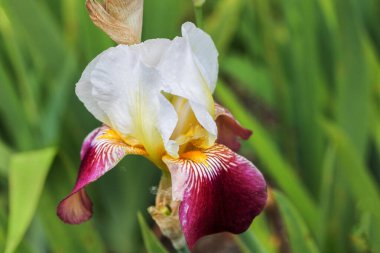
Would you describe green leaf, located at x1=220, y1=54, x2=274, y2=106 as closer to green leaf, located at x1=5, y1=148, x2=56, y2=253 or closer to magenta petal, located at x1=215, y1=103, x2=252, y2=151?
green leaf, located at x1=5, y1=148, x2=56, y2=253

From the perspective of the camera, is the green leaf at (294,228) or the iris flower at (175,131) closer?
the iris flower at (175,131)

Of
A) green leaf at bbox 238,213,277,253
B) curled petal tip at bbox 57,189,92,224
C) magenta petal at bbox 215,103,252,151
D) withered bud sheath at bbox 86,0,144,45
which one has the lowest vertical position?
green leaf at bbox 238,213,277,253

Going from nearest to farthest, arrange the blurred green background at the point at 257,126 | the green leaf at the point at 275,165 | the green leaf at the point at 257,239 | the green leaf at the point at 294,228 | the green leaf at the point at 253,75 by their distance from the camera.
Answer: the green leaf at the point at 257,239 < the green leaf at the point at 294,228 < the blurred green background at the point at 257,126 < the green leaf at the point at 275,165 < the green leaf at the point at 253,75

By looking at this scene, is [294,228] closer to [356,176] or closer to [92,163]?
[356,176]

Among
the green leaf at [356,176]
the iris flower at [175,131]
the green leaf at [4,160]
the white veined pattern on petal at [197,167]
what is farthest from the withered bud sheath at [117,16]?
the green leaf at [4,160]

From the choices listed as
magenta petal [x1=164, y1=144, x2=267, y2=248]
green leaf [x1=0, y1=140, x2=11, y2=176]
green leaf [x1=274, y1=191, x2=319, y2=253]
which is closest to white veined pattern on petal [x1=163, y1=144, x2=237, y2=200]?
magenta petal [x1=164, y1=144, x2=267, y2=248]

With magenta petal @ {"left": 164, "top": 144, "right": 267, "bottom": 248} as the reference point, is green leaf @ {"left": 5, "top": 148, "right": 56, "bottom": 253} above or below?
below

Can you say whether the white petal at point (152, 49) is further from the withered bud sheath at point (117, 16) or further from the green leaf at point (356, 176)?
the green leaf at point (356, 176)
